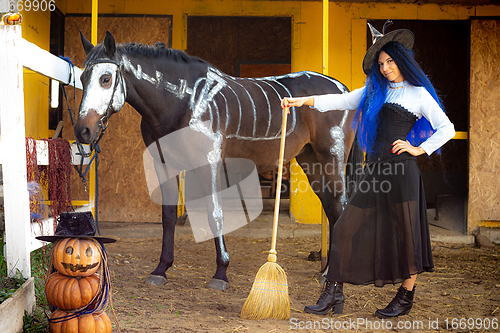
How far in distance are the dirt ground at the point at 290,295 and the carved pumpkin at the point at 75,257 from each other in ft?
1.80

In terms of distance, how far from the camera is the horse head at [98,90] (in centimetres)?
305

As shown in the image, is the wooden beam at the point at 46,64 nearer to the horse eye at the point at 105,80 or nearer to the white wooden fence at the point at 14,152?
the white wooden fence at the point at 14,152

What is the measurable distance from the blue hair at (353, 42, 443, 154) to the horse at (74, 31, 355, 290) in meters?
1.09

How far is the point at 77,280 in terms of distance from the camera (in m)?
2.21

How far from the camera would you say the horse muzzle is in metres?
3.03

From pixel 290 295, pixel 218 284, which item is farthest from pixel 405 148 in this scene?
pixel 218 284

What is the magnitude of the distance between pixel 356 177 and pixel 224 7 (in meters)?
3.68

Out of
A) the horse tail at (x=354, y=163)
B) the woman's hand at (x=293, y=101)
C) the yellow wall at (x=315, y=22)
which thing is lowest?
the horse tail at (x=354, y=163)

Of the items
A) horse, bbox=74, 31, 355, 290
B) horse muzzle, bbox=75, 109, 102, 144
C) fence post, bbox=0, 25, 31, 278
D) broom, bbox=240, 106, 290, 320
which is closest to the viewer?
fence post, bbox=0, 25, 31, 278

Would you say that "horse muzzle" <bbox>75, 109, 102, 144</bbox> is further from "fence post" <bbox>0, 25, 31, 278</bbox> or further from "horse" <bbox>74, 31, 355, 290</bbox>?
"fence post" <bbox>0, 25, 31, 278</bbox>

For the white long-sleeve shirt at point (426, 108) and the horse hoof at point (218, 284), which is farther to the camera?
the horse hoof at point (218, 284)

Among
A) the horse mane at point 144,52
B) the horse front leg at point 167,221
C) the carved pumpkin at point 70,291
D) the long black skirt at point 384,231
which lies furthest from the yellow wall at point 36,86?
the long black skirt at point 384,231

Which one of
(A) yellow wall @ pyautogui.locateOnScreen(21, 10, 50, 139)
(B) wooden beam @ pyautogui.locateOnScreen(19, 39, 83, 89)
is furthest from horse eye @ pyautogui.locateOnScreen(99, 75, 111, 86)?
(A) yellow wall @ pyautogui.locateOnScreen(21, 10, 50, 139)

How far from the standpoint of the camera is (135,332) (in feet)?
8.17
